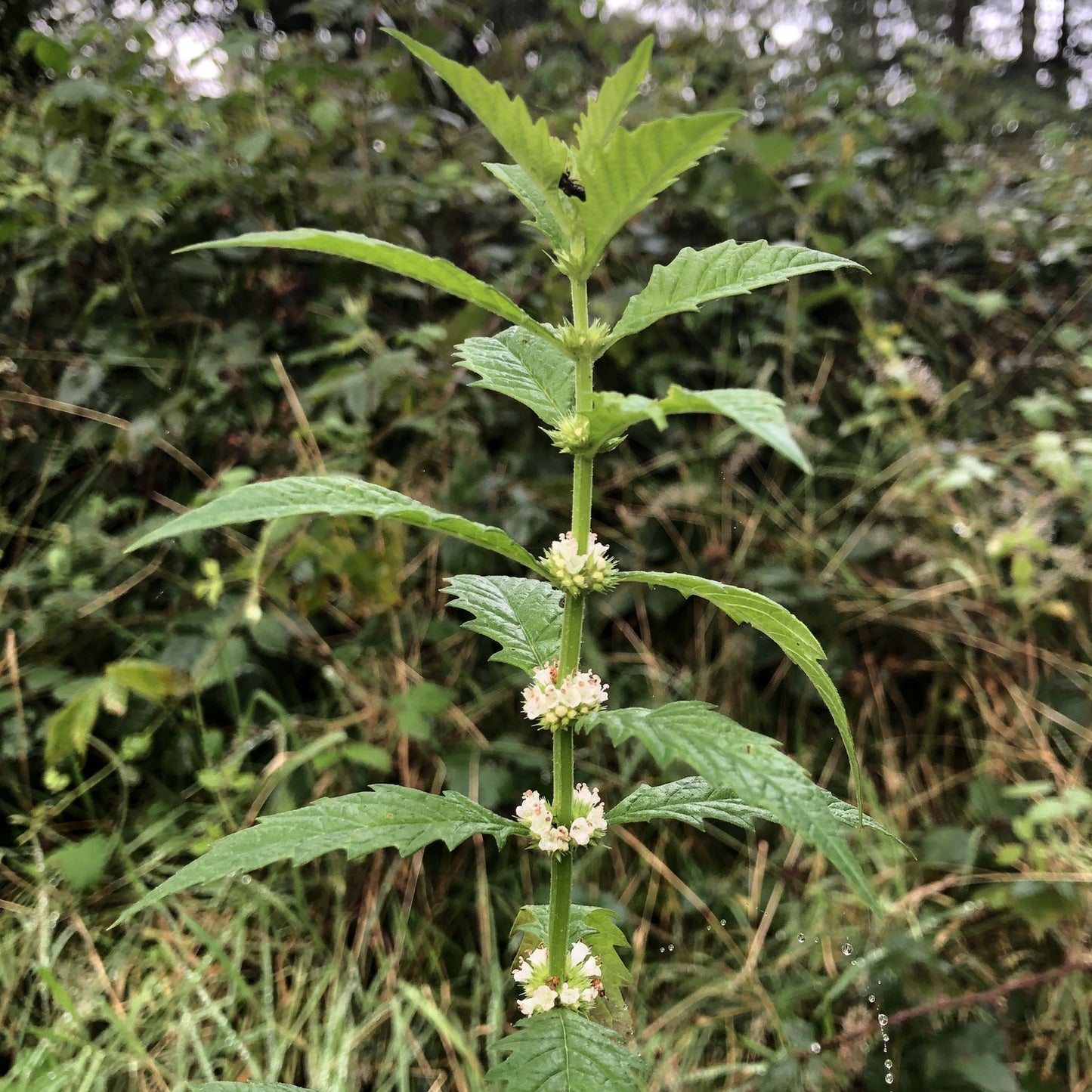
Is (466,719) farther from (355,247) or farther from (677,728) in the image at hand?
(355,247)

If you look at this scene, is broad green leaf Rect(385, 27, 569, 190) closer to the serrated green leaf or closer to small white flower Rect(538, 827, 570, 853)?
small white flower Rect(538, 827, 570, 853)

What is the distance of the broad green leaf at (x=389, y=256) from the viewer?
448 mm

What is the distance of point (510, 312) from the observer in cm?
54

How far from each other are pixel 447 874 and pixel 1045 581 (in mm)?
1497

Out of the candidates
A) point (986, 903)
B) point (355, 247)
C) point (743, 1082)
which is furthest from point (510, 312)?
point (986, 903)

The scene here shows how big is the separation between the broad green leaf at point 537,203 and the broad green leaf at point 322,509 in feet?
0.78

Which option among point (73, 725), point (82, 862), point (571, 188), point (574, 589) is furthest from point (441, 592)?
point (82, 862)

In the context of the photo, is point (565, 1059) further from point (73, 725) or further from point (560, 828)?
point (73, 725)

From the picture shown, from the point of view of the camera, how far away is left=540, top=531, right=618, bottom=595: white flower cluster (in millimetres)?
607

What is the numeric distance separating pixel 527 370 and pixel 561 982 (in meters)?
0.52

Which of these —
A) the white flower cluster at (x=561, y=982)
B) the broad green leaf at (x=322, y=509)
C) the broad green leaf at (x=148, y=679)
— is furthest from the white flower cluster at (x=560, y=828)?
the broad green leaf at (x=148, y=679)

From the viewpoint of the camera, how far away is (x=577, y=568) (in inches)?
23.9

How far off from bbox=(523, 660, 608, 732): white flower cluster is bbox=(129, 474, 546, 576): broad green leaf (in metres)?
0.10

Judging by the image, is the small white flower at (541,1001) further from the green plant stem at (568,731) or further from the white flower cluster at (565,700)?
the white flower cluster at (565,700)
